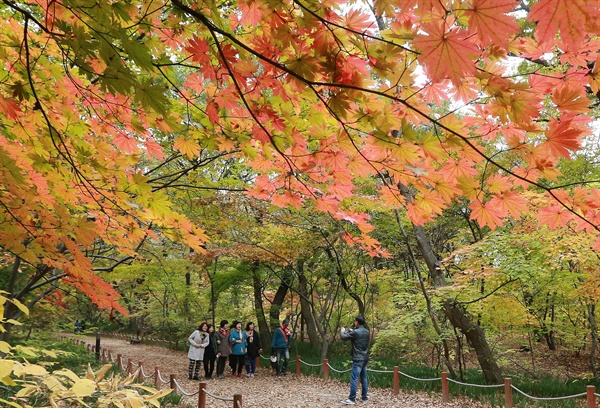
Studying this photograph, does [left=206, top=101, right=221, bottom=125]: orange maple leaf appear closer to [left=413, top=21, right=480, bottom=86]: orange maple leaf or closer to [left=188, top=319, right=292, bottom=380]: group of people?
[left=413, top=21, right=480, bottom=86]: orange maple leaf

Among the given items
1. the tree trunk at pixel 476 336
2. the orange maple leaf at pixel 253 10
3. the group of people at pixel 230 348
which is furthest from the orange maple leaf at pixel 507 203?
the group of people at pixel 230 348

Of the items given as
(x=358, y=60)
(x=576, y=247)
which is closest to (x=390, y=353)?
(x=576, y=247)

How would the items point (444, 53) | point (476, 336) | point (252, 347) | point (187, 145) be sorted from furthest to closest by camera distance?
1. point (252, 347)
2. point (476, 336)
3. point (187, 145)
4. point (444, 53)

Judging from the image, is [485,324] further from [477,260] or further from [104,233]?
[104,233]

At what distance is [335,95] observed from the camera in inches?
54.0

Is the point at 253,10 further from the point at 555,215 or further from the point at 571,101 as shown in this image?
the point at 555,215

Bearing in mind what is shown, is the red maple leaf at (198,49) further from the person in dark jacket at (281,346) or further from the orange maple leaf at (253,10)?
the person in dark jacket at (281,346)

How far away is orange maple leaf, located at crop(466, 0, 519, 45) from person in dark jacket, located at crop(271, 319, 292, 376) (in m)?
9.68

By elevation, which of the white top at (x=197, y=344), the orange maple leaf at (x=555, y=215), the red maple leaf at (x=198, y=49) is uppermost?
the red maple leaf at (x=198, y=49)

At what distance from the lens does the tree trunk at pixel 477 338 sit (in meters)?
7.30

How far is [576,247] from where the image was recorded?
19.1ft

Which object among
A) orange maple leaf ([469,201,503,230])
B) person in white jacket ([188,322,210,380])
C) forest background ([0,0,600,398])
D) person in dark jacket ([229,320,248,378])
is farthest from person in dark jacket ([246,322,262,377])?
orange maple leaf ([469,201,503,230])

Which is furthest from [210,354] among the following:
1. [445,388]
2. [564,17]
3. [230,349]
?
[564,17]

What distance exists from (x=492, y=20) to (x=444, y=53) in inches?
4.4
